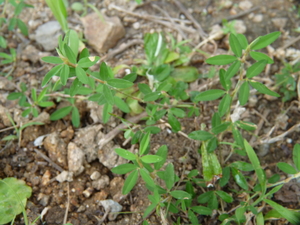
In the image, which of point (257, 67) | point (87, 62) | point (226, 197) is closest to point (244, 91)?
point (257, 67)

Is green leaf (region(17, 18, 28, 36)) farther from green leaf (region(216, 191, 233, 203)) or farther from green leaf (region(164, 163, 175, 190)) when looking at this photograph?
green leaf (region(216, 191, 233, 203))

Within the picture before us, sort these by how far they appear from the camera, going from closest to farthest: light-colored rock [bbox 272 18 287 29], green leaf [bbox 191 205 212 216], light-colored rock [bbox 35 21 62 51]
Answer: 1. green leaf [bbox 191 205 212 216]
2. light-colored rock [bbox 35 21 62 51]
3. light-colored rock [bbox 272 18 287 29]

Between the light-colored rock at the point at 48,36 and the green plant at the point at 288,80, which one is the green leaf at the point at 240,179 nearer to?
the green plant at the point at 288,80

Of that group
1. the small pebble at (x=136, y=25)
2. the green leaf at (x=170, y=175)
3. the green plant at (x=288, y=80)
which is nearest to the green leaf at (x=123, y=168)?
the green leaf at (x=170, y=175)

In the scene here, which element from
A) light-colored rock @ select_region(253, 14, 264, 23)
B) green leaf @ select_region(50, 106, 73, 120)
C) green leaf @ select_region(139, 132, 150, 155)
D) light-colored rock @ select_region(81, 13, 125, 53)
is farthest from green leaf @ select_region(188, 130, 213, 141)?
light-colored rock @ select_region(253, 14, 264, 23)

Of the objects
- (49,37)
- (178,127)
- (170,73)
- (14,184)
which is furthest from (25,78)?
(178,127)

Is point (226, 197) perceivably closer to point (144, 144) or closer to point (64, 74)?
point (144, 144)

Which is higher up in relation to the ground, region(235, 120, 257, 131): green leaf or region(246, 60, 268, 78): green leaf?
region(246, 60, 268, 78): green leaf
